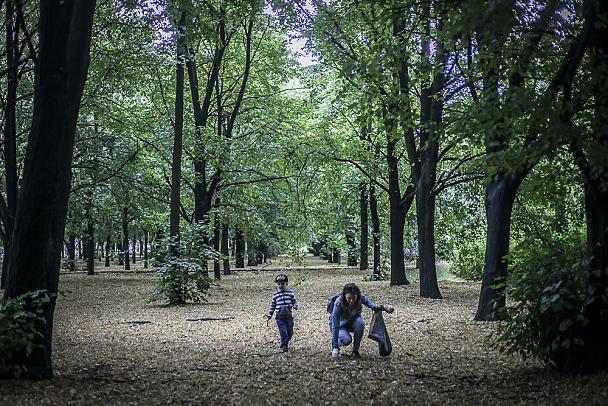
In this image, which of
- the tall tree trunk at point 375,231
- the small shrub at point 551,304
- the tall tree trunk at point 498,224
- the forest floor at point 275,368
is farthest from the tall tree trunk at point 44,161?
the tall tree trunk at point 375,231

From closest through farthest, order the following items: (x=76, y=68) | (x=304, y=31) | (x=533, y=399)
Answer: (x=533, y=399) → (x=76, y=68) → (x=304, y=31)

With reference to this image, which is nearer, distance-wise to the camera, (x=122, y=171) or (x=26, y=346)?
(x=26, y=346)

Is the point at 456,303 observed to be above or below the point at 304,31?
below

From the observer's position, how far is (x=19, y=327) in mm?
6902

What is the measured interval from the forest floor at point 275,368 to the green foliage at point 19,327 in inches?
9.0

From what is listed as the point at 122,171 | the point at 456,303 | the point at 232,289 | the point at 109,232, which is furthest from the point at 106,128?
the point at 109,232

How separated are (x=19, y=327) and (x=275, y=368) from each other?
10.3 feet

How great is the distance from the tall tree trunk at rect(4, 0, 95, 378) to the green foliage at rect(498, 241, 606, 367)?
4867 millimetres

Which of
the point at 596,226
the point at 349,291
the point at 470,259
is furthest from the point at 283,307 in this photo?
the point at 470,259

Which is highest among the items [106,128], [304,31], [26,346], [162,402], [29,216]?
[304,31]

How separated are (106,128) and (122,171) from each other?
1.69 metres

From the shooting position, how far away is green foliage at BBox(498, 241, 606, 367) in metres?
6.43

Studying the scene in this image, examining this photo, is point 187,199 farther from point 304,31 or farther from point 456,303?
point 456,303

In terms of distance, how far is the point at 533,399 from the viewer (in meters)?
6.30
